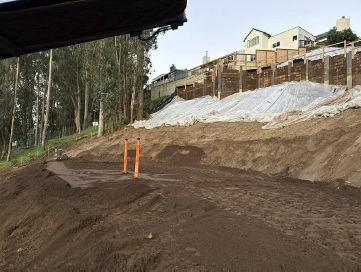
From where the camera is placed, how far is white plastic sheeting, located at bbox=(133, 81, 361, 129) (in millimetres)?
19406

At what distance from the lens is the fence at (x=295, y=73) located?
24.3m

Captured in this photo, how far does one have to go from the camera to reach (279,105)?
25281 millimetres

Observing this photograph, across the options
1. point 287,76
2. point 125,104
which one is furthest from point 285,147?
point 125,104

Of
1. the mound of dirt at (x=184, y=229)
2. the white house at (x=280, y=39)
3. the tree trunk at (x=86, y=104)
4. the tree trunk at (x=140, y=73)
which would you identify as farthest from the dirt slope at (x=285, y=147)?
the white house at (x=280, y=39)

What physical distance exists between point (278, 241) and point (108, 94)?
33463 mm

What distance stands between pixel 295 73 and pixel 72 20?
1033 inches

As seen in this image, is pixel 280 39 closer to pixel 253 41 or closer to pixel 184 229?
pixel 253 41

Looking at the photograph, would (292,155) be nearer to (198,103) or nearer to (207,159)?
(207,159)

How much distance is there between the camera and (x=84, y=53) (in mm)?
44062

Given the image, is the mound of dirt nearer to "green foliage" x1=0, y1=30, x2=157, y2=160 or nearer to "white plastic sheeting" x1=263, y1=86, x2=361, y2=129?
"white plastic sheeting" x1=263, y1=86, x2=361, y2=129

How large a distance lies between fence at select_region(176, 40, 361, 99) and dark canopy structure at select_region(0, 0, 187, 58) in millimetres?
21525

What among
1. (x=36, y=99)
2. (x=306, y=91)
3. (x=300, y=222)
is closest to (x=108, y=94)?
(x=306, y=91)

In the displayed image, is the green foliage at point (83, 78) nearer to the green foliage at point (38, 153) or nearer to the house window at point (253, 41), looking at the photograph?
the green foliage at point (38, 153)

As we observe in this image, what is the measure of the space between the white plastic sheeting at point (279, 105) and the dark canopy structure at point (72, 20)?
553 inches
